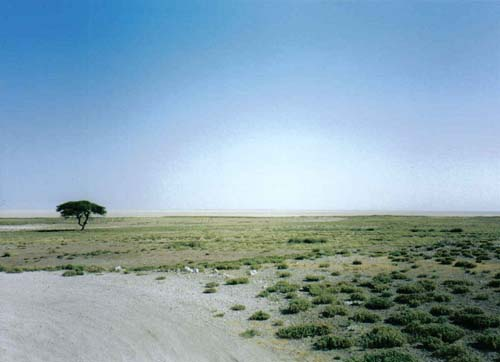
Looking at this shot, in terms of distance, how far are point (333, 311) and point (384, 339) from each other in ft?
10.6

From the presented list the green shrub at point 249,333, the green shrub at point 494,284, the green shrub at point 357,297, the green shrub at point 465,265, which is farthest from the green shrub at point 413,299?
the green shrub at point 465,265

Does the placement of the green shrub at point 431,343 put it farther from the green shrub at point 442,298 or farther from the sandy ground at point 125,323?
the green shrub at point 442,298

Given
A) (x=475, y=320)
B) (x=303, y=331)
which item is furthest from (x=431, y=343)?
(x=303, y=331)

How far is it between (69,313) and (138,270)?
11.3 metres

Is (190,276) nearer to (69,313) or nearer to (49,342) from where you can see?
(69,313)

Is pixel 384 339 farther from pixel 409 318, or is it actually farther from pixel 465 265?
pixel 465 265

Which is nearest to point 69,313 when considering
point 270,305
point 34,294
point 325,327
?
point 34,294

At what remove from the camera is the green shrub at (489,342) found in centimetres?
951

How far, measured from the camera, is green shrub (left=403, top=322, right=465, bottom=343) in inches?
402

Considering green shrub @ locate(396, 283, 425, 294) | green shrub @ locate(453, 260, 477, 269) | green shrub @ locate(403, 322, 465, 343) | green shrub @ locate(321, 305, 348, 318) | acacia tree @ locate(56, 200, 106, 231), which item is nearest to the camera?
green shrub @ locate(403, 322, 465, 343)

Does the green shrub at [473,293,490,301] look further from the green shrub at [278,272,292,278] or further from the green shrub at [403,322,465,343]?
the green shrub at [278,272,292,278]

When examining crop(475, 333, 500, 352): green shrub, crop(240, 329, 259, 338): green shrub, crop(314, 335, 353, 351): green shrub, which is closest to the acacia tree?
crop(240, 329, 259, 338): green shrub

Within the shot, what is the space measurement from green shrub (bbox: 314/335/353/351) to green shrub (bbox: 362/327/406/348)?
0.54 metres

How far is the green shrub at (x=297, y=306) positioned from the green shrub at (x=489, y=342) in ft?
19.8
